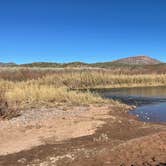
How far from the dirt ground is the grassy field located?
2.70 metres

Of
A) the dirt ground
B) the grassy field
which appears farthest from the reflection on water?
the grassy field

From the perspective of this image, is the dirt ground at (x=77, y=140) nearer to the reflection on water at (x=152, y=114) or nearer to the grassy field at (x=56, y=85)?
the reflection on water at (x=152, y=114)

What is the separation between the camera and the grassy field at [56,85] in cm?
2328

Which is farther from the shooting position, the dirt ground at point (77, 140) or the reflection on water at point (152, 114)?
the reflection on water at point (152, 114)

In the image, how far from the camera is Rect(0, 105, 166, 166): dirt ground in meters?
8.51

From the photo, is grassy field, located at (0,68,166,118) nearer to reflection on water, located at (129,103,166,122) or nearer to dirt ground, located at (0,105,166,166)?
dirt ground, located at (0,105,166,166)

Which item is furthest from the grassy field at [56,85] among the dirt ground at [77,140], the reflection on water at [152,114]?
the reflection on water at [152,114]

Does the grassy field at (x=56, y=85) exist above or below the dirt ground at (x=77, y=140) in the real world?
above

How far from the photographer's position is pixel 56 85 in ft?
126

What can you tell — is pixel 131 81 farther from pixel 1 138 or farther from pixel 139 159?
pixel 139 159

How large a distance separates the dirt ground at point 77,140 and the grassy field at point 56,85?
8.87 feet

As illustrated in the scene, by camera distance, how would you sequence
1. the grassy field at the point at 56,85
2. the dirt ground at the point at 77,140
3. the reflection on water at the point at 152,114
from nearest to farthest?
the dirt ground at the point at 77,140 < the reflection on water at the point at 152,114 < the grassy field at the point at 56,85

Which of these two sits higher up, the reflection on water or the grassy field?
the grassy field

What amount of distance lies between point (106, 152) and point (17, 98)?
15202 mm
